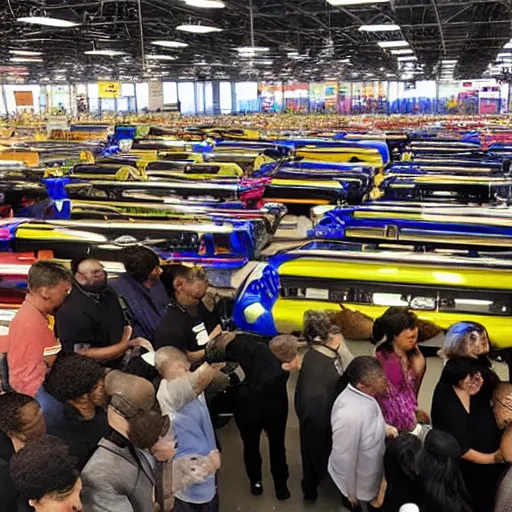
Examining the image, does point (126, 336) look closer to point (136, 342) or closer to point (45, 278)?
point (136, 342)

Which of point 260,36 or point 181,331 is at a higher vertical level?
point 260,36

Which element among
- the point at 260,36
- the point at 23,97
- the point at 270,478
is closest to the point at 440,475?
the point at 270,478

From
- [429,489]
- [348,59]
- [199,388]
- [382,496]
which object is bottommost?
[382,496]

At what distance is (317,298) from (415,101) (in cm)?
3332

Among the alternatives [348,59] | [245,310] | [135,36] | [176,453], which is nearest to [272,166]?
[245,310]

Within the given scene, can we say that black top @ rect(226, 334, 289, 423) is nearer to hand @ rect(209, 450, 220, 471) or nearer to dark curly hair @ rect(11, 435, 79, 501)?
hand @ rect(209, 450, 220, 471)

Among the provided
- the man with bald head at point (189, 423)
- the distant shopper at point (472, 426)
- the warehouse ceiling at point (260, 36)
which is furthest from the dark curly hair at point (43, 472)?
the warehouse ceiling at point (260, 36)

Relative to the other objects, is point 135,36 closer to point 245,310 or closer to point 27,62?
point 27,62

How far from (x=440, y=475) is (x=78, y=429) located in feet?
5.03

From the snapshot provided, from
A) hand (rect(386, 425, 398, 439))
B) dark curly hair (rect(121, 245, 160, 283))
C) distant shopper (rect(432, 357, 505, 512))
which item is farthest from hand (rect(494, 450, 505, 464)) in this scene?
dark curly hair (rect(121, 245, 160, 283))

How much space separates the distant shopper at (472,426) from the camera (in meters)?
3.26

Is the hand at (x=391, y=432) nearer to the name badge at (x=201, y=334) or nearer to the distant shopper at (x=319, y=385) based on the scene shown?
the distant shopper at (x=319, y=385)

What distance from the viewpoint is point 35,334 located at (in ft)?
11.8

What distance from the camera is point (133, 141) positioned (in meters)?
16.5
